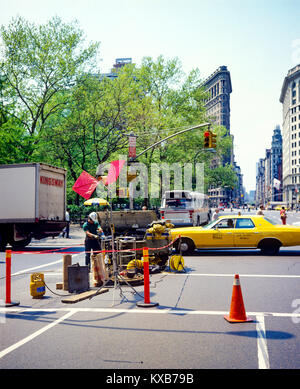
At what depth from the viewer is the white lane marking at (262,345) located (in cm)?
446

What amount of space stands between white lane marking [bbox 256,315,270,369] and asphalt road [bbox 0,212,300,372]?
A: 0.04 ft

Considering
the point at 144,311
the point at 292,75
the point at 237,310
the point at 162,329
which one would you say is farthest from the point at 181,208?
the point at 292,75

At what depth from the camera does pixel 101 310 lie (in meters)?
7.22

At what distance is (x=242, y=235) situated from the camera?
581 inches

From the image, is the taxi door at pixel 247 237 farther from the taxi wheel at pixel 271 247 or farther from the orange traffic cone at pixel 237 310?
the orange traffic cone at pixel 237 310

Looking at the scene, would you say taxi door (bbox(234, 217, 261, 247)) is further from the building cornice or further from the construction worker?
the building cornice

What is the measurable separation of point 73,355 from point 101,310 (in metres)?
2.42

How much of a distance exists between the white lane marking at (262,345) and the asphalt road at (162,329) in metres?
0.01

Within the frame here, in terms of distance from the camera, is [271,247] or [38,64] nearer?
[271,247]

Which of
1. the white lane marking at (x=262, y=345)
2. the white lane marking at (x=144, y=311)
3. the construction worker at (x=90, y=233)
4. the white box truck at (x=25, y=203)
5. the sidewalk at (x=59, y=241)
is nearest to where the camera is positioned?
the white lane marking at (x=262, y=345)

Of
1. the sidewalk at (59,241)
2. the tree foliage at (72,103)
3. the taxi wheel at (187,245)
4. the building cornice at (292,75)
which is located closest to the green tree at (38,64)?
the tree foliage at (72,103)

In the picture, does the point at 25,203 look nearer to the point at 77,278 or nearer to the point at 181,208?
the point at 77,278

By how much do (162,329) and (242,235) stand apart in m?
9.43

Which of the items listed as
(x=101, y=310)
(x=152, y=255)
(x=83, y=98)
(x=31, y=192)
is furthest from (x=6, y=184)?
(x=83, y=98)
